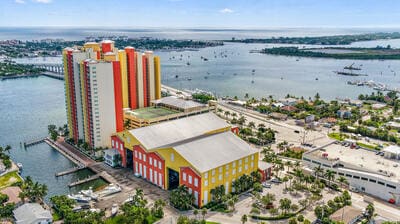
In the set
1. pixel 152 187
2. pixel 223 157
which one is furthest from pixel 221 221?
pixel 152 187

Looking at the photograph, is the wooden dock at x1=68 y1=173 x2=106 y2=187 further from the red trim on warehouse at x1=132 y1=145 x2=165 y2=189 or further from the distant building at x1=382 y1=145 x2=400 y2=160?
the distant building at x1=382 y1=145 x2=400 y2=160

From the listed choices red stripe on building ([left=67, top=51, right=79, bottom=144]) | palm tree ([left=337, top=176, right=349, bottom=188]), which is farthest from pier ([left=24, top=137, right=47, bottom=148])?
palm tree ([left=337, top=176, right=349, bottom=188])

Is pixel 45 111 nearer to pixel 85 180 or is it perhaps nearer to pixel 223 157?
pixel 85 180

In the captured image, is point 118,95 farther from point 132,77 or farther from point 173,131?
point 173,131

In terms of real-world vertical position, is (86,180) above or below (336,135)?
below

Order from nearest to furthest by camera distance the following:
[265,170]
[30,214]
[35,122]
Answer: [30,214] → [265,170] → [35,122]

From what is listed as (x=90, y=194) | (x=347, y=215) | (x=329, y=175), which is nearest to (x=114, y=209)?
(x=90, y=194)
